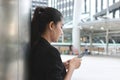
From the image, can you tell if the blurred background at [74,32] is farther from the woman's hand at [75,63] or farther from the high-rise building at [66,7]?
the woman's hand at [75,63]

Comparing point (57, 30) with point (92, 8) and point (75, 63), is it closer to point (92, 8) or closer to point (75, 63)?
point (75, 63)

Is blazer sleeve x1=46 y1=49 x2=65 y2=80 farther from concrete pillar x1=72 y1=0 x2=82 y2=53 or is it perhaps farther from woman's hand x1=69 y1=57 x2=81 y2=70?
concrete pillar x1=72 y1=0 x2=82 y2=53

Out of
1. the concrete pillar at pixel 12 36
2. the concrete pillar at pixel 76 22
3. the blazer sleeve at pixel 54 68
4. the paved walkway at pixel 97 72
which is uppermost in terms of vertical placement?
the concrete pillar at pixel 76 22

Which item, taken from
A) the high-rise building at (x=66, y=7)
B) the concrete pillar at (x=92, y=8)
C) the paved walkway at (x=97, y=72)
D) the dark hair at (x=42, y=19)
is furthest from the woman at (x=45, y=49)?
the concrete pillar at (x=92, y=8)

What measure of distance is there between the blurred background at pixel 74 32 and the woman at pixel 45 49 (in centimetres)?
6

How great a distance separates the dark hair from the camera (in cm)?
123

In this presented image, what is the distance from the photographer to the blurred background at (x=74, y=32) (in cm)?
104

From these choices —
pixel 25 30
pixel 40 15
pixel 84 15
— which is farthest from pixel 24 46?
pixel 84 15

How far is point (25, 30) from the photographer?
1.19m

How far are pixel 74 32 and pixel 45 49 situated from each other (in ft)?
50.4

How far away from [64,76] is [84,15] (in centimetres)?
1447

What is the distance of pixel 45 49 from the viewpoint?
119 cm

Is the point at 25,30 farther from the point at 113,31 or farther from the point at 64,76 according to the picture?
the point at 113,31

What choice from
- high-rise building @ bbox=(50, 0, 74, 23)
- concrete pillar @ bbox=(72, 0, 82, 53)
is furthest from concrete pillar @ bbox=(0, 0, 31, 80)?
concrete pillar @ bbox=(72, 0, 82, 53)
